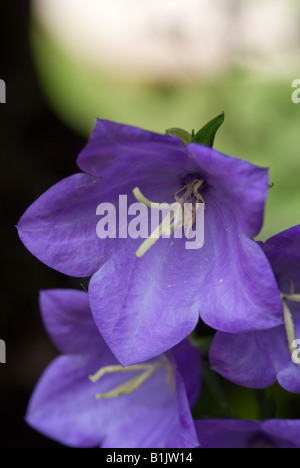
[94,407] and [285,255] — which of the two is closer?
[285,255]

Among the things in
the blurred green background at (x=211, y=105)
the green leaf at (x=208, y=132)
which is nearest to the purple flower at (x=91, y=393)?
the green leaf at (x=208, y=132)

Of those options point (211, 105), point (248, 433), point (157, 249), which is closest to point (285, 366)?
point (248, 433)

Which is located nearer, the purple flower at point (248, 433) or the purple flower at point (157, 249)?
the purple flower at point (157, 249)

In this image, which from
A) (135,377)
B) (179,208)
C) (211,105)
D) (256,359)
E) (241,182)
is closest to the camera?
(241,182)

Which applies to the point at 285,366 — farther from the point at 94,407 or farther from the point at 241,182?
the point at 94,407

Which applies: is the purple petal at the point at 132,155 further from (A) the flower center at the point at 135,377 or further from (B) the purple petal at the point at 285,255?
(A) the flower center at the point at 135,377

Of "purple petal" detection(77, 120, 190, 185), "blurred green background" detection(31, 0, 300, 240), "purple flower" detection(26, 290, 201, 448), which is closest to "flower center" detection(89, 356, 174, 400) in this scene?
"purple flower" detection(26, 290, 201, 448)
